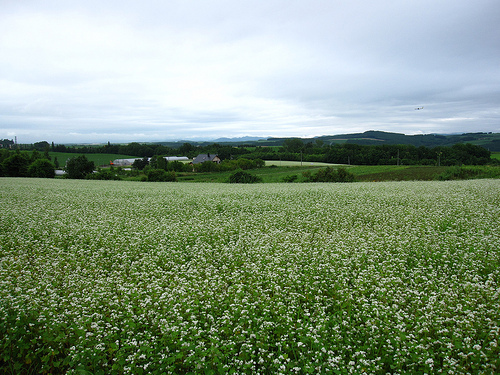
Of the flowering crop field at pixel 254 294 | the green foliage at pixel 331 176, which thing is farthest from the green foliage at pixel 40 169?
the flowering crop field at pixel 254 294

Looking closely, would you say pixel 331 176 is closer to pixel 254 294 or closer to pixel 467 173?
pixel 467 173

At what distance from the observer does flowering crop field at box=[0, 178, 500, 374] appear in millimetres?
4242

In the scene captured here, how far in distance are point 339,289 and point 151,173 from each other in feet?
184

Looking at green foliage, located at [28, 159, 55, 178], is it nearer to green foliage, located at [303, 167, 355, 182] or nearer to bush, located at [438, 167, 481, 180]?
green foliage, located at [303, 167, 355, 182]

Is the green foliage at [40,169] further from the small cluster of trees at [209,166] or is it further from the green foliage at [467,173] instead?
the green foliage at [467,173]

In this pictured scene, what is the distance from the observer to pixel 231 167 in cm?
7419

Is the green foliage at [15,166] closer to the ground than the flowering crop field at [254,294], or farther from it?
farther from it

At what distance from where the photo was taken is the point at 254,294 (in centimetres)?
568

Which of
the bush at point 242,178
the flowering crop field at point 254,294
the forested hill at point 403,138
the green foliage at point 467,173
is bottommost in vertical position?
the flowering crop field at point 254,294

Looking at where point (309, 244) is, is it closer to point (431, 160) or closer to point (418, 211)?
point (418, 211)

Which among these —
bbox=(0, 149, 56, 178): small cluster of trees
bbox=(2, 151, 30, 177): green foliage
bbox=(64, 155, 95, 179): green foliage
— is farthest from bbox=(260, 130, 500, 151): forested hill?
bbox=(2, 151, 30, 177): green foliage

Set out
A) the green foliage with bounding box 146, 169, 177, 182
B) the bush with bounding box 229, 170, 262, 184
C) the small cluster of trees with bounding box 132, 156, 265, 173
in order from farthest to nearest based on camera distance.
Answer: the small cluster of trees with bounding box 132, 156, 265, 173 < the green foliage with bounding box 146, 169, 177, 182 < the bush with bounding box 229, 170, 262, 184

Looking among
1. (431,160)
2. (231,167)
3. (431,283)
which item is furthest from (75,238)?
(431,160)

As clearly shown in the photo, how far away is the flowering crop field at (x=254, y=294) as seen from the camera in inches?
167
